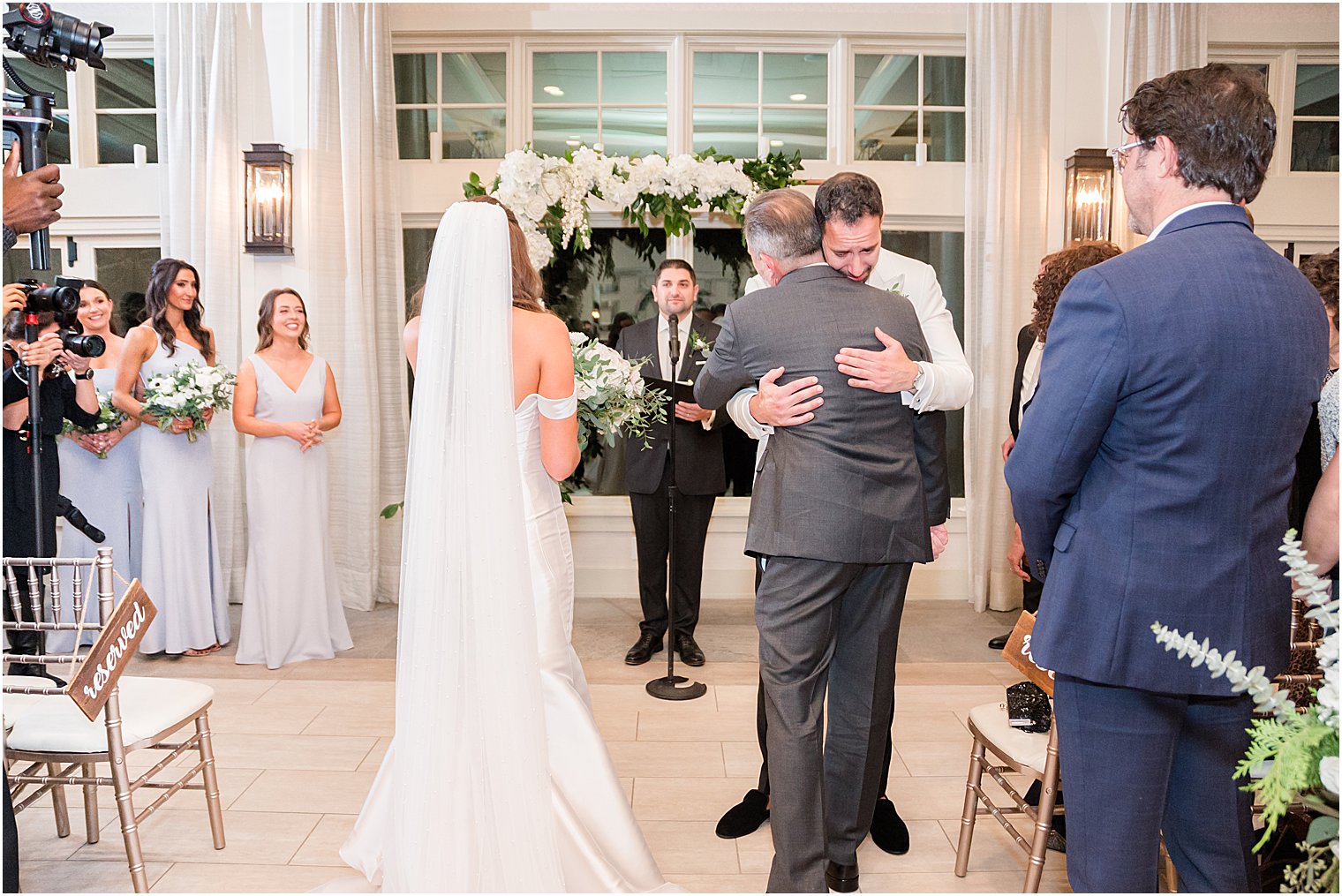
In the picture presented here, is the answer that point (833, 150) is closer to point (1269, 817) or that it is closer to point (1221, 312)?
point (1221, 312)

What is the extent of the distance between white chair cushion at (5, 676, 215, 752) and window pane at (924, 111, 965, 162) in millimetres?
4974

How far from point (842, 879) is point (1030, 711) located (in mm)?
690

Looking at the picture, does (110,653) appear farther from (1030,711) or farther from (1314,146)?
(1314,146)

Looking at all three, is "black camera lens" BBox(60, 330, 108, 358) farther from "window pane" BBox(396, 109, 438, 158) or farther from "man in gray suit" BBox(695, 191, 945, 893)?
"window pane" BBox(396, 109, 438, 158)

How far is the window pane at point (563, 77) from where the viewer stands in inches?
233

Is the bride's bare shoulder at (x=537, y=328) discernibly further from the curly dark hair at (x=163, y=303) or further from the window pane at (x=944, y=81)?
the window pane at (x=944, y=81)

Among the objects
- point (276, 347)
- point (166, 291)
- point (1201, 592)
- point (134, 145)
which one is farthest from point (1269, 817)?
point (134, 145)

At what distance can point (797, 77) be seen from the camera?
5.94 m

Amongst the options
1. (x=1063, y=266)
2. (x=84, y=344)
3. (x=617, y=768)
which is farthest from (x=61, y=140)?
(x=1063, y=266)

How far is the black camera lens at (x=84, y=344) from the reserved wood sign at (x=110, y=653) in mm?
1631

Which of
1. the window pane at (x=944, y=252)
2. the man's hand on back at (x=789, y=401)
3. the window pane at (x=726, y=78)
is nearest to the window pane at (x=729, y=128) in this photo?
the window pane at (x=726, y=78)

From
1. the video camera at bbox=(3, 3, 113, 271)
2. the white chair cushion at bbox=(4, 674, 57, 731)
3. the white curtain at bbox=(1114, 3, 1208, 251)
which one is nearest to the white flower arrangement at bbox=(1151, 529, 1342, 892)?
the white chair cushion at bbox=(4, 674, 57, 731)

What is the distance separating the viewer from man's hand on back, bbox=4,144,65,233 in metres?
2.38

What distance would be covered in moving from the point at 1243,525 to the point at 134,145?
6.37 meters
